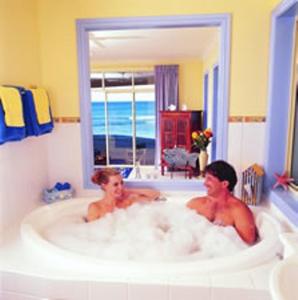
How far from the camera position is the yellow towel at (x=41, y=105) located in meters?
2.02

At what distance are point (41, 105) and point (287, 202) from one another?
1751 millimetres

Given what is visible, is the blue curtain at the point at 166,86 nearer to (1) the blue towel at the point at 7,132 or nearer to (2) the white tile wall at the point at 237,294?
(1) the blue towel at the point at 7,132

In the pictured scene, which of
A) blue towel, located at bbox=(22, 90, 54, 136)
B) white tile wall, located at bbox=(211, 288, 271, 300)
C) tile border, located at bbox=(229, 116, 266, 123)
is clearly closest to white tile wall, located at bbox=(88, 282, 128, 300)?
white tile wall, located at bbox=(211, 288, 271, 300)

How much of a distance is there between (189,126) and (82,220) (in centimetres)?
339

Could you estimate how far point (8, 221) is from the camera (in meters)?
1.88

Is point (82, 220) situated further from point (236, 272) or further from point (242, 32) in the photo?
point (242, 32)

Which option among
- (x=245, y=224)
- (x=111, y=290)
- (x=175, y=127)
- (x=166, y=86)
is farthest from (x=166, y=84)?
(x=111, y=290)

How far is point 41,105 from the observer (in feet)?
6.83

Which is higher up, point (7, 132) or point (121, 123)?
point (7, 132)

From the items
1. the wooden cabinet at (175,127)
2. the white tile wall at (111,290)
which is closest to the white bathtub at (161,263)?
the white tile wall at (111,290)

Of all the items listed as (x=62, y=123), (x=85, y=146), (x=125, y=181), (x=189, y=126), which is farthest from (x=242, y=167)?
(x=189, y=126)

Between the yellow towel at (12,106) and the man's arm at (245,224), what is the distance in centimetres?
142

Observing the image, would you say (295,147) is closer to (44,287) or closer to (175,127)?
(44,287)

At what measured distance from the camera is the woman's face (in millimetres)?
2158
